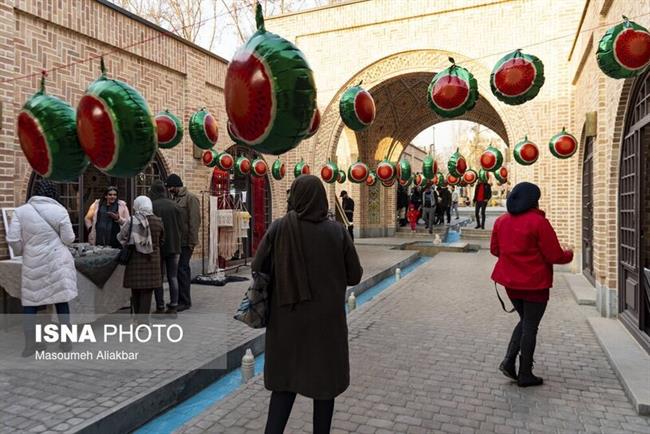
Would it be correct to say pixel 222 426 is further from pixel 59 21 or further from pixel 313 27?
pixel 313 27

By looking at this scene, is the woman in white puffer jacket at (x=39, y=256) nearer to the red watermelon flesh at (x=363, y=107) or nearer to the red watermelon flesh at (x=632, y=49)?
the red watermelon flesh at (x=363, y=107)

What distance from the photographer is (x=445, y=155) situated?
61188mm

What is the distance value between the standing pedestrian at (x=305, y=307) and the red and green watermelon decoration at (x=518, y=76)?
12.3ft

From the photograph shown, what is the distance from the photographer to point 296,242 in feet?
7.68

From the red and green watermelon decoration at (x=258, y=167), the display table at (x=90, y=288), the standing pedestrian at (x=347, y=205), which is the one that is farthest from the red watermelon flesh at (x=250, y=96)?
the standing pedestrian at (x=347, y=205)

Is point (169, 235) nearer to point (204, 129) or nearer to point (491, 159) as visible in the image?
point (204, 129)

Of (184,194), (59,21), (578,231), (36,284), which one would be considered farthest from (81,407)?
(578,231)

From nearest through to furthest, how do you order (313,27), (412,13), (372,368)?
(372,368) < (412,13) < (313,27)

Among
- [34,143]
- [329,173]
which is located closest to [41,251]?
[34,143]

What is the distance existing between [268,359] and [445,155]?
61.8m

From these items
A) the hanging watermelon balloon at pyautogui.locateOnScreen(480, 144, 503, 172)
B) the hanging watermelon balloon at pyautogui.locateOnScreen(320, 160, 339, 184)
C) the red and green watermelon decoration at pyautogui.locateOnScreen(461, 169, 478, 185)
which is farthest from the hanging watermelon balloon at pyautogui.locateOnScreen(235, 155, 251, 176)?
the red and green watermelon decoration at pyautogui.locateOnScreen(461, 169, 478, 185)

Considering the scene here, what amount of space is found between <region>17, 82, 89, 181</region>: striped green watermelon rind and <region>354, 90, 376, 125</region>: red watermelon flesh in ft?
9.84

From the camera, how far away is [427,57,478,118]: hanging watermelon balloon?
5.15 metres

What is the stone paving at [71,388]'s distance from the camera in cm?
305
